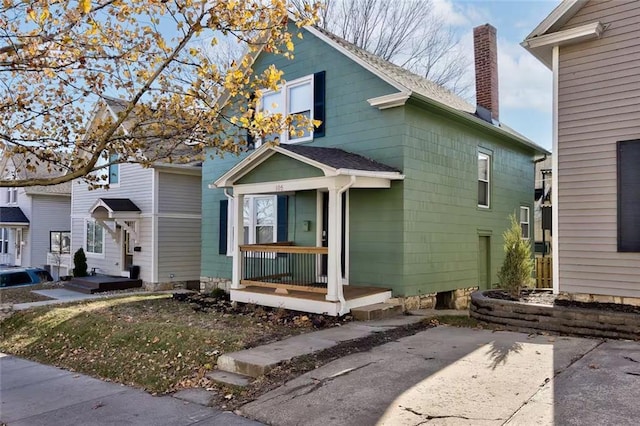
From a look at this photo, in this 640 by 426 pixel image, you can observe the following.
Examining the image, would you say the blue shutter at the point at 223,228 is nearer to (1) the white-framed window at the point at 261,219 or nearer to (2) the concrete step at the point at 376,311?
(1) the white-framed window at the point at 261,219

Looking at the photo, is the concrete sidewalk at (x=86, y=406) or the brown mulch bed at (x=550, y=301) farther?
the brown mulch bed at (x=550, y=301)

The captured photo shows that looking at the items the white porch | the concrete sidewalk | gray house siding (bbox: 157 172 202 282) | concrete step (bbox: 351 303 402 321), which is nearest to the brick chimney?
the white porch

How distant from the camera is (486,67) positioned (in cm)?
1428

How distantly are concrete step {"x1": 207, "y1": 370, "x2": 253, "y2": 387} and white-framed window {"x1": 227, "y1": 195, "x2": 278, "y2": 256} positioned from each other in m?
5.98

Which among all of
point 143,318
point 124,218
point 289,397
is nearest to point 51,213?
point 124,218

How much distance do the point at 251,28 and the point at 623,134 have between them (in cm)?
599

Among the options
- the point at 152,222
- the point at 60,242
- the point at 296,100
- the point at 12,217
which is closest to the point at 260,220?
the point at 296,100

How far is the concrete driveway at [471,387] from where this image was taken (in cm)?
421

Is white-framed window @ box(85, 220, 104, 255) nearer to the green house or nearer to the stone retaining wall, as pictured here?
the green house

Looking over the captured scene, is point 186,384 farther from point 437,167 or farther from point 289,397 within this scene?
point 437,167

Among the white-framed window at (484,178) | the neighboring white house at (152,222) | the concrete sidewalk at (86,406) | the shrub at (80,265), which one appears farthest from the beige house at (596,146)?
the shrub at (80,265)

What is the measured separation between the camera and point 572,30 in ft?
25.6

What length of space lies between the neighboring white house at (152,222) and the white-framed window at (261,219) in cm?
483

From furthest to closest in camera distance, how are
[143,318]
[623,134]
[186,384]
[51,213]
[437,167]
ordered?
[51,213], [437,167], [143,318], [623,134], [186,384]
